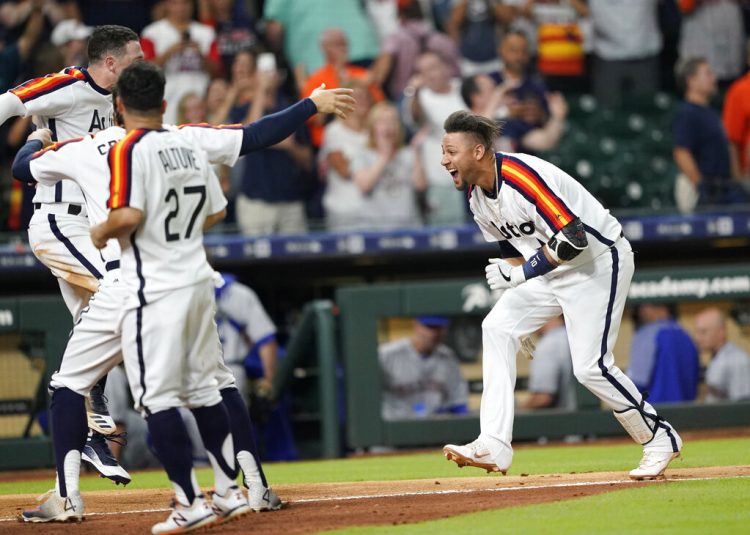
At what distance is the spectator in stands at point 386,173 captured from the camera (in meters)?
11.1

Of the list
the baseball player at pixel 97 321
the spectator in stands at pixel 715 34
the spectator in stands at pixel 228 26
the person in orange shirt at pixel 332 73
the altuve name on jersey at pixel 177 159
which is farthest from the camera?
the spectator in stands at pixel 715 34

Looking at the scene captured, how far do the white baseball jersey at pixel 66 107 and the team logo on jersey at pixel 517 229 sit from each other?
6.65 feet

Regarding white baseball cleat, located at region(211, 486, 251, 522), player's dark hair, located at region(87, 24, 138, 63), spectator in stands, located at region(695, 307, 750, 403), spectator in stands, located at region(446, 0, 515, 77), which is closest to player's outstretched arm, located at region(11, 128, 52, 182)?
player's dark hair, located at region(87, 24, 138, 63)

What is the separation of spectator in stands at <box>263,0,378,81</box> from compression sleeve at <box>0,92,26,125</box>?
6.06 metres

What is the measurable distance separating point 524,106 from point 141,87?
23.5 feet

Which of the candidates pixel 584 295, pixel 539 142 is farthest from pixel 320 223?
pixel 584 295

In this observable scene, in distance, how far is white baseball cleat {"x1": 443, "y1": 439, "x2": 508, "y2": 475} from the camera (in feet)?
19.2

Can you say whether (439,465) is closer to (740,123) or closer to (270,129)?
(270,129)

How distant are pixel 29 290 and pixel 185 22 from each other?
9.38 feet

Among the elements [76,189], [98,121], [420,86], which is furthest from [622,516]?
[420,86]

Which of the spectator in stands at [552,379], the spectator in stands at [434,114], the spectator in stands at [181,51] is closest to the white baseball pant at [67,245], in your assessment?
the spectator in stands at [552,379]

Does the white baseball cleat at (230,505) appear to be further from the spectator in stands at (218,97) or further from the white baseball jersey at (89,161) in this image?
the spectator in stands at (218,97)

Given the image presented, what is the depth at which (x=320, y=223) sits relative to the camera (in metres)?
10.8

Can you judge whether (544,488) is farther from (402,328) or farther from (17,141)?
(17,141)
